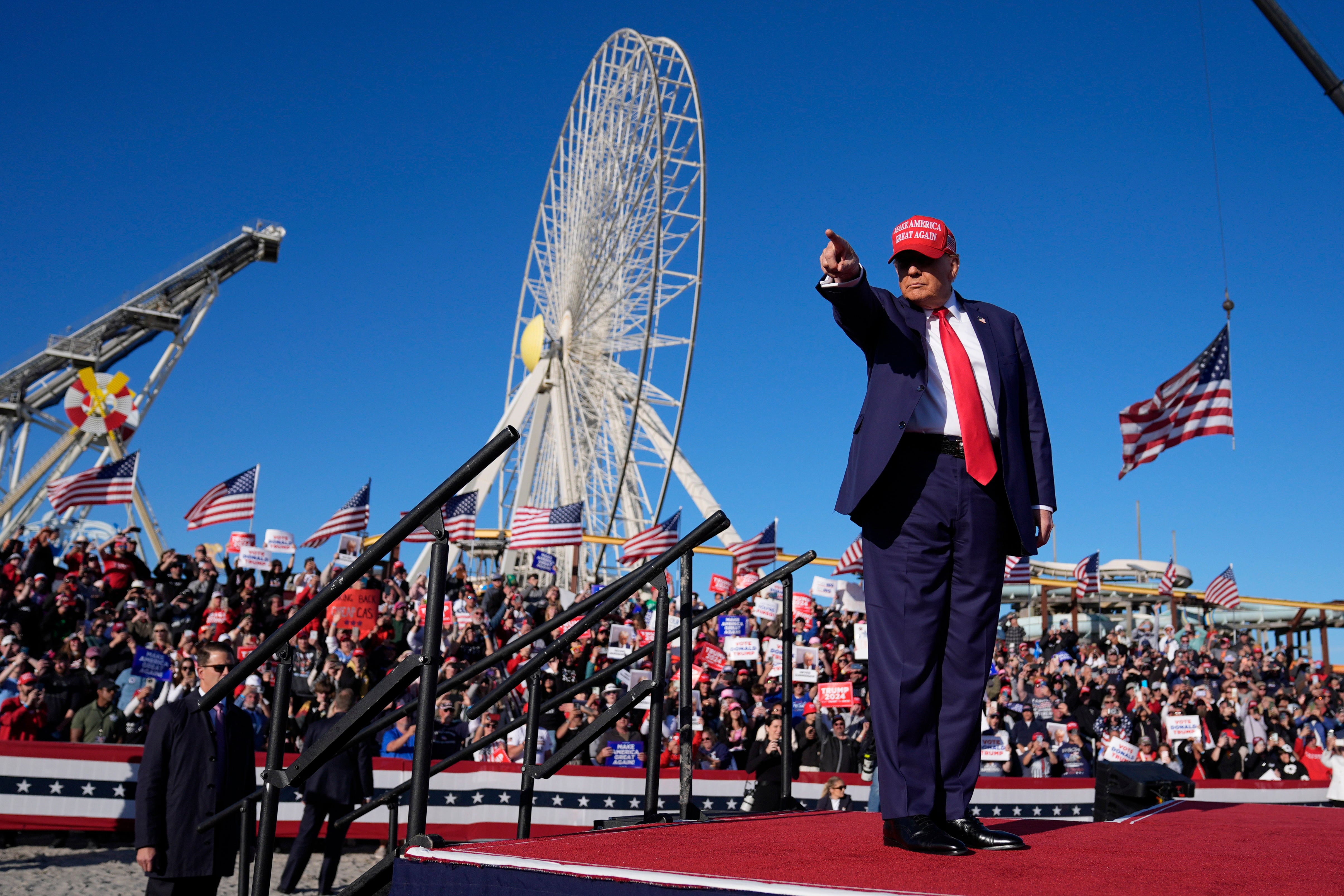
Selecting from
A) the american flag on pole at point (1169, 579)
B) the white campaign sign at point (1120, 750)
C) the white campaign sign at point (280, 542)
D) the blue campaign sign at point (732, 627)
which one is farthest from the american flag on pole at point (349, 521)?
the american flag on pole at point (1169, 579)

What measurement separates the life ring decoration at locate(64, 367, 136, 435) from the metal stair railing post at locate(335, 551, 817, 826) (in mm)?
27288

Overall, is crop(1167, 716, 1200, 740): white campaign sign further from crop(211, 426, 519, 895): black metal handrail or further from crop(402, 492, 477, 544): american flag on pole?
crop(211, 426, 519, 895): black metal handrail

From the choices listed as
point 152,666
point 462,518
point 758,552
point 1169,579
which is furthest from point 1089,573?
point 152,666

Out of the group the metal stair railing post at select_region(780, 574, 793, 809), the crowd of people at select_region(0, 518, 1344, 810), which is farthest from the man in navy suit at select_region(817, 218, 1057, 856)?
the crowd of people at select_region(0, 518, 1344, 810)

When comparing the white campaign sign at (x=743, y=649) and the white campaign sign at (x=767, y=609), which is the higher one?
the white campaign sign at (x=767, y=609)

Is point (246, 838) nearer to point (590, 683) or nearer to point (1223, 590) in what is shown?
point (590, 683)

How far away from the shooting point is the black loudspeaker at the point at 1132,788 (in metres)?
4.99

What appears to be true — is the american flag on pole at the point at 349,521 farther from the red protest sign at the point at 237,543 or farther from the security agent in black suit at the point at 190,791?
the security agent in black suit at the point at 190,791

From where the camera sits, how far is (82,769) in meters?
8.62

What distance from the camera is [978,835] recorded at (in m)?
2.91

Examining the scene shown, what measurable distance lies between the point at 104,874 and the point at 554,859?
7194 mm

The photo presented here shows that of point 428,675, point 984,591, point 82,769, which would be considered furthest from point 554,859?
point 82,769

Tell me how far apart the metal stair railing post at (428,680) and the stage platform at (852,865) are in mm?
144

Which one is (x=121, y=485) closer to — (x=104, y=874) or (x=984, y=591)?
(x=104, y=874)
